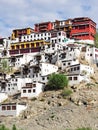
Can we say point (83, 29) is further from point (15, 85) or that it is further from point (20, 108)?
point (20, 108)

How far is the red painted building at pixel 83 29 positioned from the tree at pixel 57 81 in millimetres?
22931

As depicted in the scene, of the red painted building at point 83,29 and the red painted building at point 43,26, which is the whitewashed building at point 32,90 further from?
the red painted building at point 43,26

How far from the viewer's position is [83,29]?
3957 inches

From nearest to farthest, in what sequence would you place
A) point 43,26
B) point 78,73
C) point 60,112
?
point 60,112 < point 78,73 < point 43,26

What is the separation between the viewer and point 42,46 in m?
95.4

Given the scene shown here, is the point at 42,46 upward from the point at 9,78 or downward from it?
upward

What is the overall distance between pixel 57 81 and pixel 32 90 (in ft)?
13.7

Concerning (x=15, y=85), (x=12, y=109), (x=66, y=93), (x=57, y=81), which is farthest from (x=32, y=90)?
(x=66, y=93)

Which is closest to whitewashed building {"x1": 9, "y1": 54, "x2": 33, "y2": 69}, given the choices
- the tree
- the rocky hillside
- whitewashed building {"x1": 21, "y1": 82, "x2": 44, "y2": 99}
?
whitewashed building {"x1": 21, "y1": 82, "x2": 44, "y2": 99}

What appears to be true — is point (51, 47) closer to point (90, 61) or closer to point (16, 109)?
point (90, 61)

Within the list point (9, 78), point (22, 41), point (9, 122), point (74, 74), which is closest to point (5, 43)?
point (22, 41)

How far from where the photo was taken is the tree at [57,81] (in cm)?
7781

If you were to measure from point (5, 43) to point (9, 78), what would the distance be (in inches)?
792

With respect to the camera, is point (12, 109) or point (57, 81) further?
point (57, 81)
